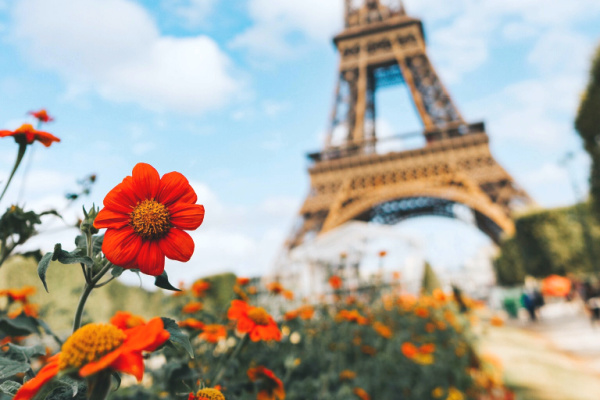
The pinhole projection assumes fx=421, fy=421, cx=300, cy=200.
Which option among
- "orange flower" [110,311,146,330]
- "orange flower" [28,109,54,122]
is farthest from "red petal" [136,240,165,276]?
"orange flower" [28,109,54,122]

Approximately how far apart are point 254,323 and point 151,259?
0.48 metres

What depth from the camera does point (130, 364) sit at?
20.7 inches

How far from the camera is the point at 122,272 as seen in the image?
2.43 feet

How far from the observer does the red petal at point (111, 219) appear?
2.22ft

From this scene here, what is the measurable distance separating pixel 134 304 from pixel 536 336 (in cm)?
1031

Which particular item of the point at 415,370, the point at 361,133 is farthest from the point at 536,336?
the point at 361,133

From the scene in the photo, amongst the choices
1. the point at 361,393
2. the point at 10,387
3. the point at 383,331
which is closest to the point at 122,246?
the point at 10,387

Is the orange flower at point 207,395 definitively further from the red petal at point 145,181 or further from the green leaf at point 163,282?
the red petal at point 145,181

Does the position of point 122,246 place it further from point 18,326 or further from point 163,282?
point 18,326

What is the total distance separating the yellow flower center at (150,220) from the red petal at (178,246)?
0.02m

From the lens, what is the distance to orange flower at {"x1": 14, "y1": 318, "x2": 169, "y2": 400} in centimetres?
52

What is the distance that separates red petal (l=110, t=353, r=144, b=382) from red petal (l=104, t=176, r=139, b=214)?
0.26 meters

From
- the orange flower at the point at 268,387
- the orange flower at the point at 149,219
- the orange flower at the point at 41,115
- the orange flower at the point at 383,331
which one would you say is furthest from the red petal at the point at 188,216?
the orange flower at the point at 383,331

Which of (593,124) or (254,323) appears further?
(593,124)
